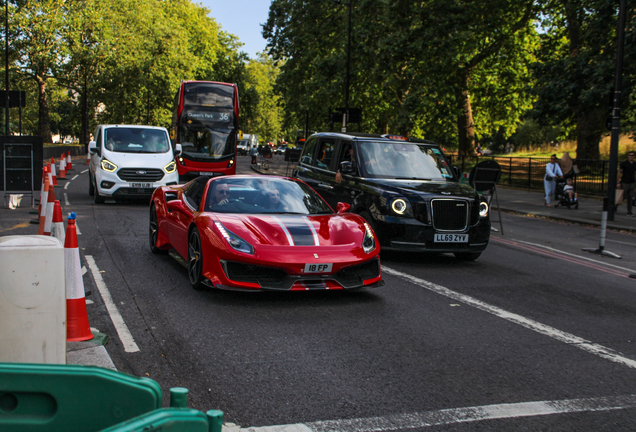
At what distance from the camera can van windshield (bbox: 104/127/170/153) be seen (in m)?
17.2

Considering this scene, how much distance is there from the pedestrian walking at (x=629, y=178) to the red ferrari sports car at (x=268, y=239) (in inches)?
561

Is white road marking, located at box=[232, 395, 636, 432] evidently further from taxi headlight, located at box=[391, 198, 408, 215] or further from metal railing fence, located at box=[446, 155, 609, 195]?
metal railing fence, located at box=[446, 155, 609, 195]

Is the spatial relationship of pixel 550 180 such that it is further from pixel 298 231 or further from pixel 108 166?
pixel 298 231

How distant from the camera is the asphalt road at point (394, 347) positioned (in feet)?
12.6

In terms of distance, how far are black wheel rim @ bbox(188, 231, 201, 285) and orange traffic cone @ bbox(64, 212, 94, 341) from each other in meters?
1.67

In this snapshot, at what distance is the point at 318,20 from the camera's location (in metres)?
42.9

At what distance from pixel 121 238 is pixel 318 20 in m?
35.0

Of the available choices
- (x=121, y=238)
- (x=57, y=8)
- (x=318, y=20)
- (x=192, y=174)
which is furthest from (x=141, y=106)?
(x=121, y=238)

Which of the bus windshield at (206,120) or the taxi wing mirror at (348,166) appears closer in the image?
the taxi wing mirror at (348,166)

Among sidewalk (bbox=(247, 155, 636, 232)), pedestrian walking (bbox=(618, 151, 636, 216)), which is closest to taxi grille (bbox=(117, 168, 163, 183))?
sidewalk (bbox=(247, 155, 636, 232))

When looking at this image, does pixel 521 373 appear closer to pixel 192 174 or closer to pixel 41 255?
pixel 41 255


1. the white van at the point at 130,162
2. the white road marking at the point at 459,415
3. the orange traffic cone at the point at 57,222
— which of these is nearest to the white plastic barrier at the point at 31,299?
the white road marking at the point at 459,415

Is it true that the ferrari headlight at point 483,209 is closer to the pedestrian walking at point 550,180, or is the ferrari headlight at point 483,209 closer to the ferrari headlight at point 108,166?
the ferrari headlight at point 108,166

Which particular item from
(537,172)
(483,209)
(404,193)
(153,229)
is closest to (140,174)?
(153,229)
